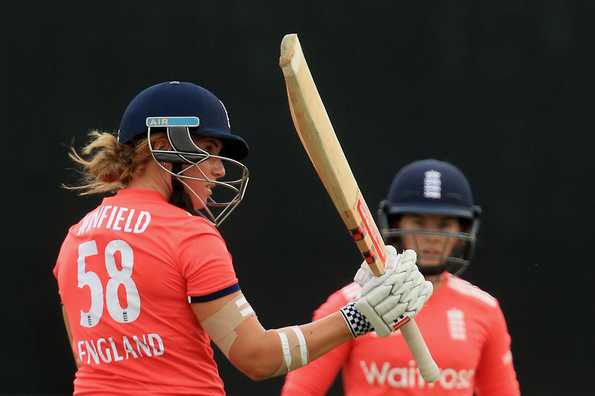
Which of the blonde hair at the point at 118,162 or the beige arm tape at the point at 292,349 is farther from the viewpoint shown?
the blonde hair at the point at 118,162

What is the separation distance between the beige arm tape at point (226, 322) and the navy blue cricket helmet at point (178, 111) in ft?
1.32

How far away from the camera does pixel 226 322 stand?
2385 millimetres

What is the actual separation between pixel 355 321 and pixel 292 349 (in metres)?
0.15

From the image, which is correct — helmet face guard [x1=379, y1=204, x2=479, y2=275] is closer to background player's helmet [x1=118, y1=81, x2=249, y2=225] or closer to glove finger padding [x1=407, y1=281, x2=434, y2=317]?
glove finger padding [x1=407, y1=281, x2=434, y2=317]

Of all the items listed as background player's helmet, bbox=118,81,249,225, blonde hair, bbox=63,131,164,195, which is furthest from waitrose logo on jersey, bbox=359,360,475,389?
blonde hair, bbox=63,131,164,195

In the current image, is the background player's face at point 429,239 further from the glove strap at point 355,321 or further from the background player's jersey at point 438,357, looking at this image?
the glove strap at point 355,321

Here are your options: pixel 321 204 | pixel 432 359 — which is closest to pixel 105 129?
pixel 321 204

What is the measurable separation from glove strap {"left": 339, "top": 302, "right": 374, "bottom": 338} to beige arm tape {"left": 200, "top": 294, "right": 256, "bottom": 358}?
0.23m

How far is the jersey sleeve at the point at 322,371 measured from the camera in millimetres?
2840

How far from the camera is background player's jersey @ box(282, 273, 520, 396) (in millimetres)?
2812

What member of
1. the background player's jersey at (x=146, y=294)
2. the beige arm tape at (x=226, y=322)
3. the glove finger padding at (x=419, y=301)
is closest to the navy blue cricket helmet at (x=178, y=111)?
the background player's jersey at (x=146, y=294)

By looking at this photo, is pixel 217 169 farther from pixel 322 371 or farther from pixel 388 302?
pixel 322 371

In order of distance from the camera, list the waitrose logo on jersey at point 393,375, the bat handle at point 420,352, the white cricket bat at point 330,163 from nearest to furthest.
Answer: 1. the white cricket bat at point 330,163
2. the bat handle at point 420,352
3. the waitrose logo on jersey at point 393,375

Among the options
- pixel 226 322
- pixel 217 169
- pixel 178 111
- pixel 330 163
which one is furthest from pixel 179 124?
pixel 226 322
